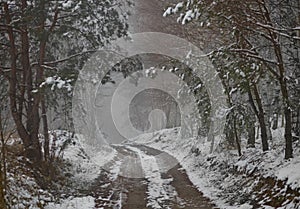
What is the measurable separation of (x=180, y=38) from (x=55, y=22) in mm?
7488

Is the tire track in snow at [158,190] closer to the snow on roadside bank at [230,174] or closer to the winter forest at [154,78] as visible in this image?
the winter forest at [154,78]

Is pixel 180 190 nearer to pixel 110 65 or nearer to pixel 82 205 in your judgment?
pixel 82 205

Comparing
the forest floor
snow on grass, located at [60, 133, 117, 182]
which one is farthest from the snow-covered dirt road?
snow on grass, located at [60, 133, 117, 182]

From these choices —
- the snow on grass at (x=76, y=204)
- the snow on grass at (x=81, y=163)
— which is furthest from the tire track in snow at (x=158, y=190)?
the snow on grass at (x=81, y=163)

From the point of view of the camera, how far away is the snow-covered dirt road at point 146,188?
37.5 ft

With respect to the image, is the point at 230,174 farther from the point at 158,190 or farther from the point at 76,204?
the point at 76,204

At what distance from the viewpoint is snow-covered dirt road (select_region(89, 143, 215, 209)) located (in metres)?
11.4

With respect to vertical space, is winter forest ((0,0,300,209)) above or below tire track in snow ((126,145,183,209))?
above

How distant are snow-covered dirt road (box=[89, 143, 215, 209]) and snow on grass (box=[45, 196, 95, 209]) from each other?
0.66 ft

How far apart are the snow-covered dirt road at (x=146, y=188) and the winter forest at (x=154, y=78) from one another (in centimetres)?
4

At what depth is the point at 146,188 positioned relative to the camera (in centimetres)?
1391

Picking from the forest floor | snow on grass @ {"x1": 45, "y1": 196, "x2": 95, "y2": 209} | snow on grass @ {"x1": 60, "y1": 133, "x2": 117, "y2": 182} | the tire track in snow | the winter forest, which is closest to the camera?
the forest floor

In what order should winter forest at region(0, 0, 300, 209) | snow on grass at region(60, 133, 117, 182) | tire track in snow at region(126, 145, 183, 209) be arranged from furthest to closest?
snow on grass at region(60, 133, 117, 182), tire track in snow at region(126, 145, 183, 209), winter forest at region(0, 0, 300, 209)

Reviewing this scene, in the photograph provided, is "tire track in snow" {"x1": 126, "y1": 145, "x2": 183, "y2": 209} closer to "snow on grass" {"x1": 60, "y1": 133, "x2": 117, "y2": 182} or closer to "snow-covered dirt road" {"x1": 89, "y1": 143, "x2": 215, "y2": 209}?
"snow-covered dirt road" {"x1": 89, "y1": 143, "x2": 215, "y2": 209}
